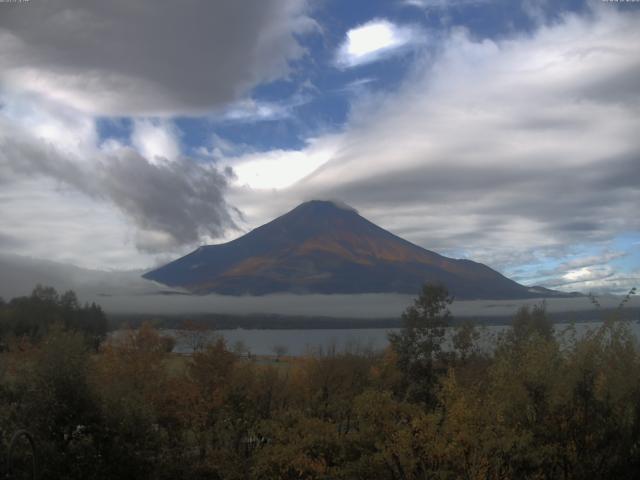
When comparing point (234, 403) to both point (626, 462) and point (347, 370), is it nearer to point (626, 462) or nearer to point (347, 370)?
point (626, 462)

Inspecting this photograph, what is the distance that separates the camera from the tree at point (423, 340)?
52469mm

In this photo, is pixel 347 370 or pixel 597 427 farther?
pixel 347 370

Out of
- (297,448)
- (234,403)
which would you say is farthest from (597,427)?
(234,403)

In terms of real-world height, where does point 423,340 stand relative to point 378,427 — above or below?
above

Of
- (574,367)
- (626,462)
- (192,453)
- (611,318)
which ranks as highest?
(611,318)

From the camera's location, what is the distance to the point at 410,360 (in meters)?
54.1

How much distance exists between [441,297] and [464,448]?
125 ft

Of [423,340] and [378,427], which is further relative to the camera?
[423,340]

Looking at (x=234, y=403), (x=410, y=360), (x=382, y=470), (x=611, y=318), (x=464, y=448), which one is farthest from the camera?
(x=410, y=360)

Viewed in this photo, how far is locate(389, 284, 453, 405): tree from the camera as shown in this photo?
52469 mm

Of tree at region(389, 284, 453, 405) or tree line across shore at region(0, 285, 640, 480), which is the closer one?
tree line across shore at region(0, 285, 640, 480)

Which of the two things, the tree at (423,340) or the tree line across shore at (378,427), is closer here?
the tree line across shore at (378,427)

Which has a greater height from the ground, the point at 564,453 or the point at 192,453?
the point at 564,453

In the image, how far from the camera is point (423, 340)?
54.9 meters
